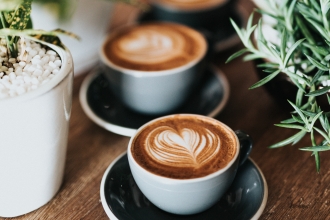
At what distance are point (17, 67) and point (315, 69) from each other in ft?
1.61

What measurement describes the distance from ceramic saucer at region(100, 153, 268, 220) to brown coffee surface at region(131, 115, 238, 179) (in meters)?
0.07

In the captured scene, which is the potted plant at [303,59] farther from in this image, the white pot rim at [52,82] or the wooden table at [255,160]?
the white pot rim at [52,82]

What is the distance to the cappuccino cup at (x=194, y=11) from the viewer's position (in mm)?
1037

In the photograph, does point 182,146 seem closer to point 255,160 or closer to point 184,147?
point 184,147

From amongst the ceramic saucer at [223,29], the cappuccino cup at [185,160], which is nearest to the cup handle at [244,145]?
the cappuccino cup at [185,160]

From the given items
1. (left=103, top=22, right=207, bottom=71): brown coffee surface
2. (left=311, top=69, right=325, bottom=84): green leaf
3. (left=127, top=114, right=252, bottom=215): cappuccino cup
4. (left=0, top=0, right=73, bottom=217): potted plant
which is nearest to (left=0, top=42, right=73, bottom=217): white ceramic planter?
(left=0, top=0, right=73, bottom=217): potted plant

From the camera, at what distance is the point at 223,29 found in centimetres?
111

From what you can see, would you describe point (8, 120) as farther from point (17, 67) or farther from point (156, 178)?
point (156, 178)

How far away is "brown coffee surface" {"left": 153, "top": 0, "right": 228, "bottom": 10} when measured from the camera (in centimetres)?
108

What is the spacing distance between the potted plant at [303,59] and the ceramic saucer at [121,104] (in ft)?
0.48

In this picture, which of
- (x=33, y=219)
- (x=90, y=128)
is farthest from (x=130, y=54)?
(x=33, y=219)

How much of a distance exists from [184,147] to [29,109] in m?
0.22

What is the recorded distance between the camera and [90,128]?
0.80 m

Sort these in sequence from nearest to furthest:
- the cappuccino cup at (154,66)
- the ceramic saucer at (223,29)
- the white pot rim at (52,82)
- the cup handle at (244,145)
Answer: the white pot rim at (52,82), the cup handle at (244,145), the cappuccino cup at (154,66), the ceramic saucer at (223,29)
